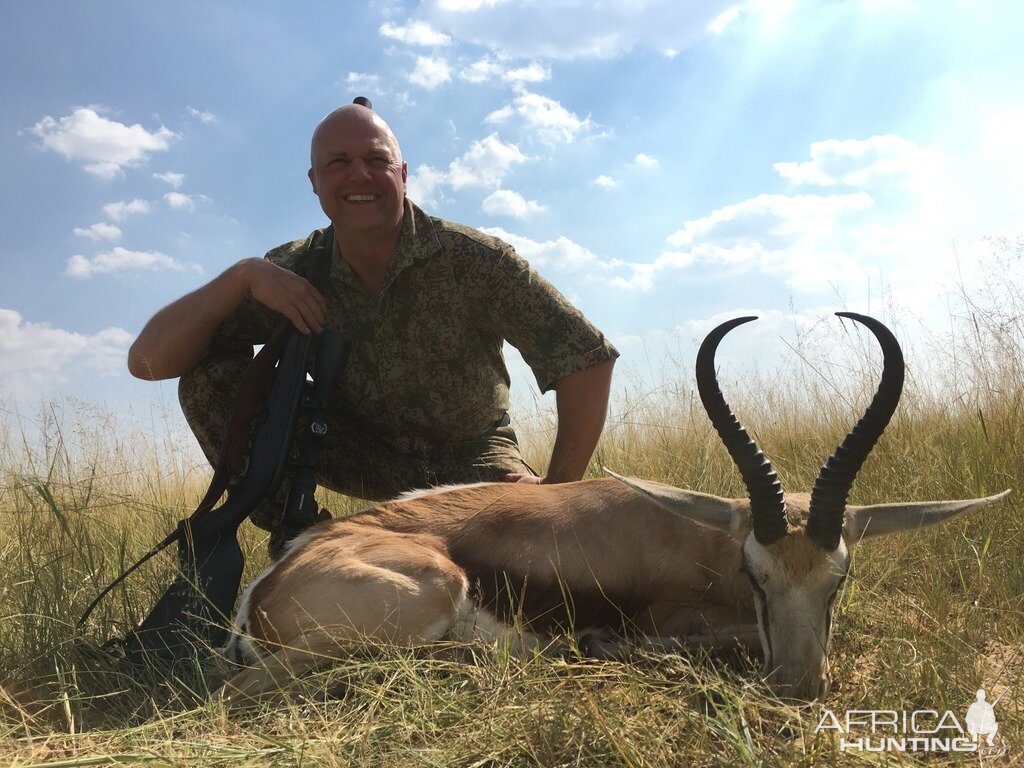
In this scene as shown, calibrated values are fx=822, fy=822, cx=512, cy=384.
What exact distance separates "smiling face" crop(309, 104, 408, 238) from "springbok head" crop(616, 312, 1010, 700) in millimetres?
2561

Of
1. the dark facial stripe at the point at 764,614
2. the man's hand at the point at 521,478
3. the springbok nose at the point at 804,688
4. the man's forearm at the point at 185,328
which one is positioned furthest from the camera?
the man's hand at the point at 521,478

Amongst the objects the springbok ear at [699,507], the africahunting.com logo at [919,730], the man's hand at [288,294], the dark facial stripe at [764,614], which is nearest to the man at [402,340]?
the man's hand at [288,294]

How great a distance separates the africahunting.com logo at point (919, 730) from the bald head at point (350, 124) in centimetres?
397

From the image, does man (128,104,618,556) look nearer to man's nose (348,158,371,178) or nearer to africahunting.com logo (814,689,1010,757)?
man's nose (348,158,371,178)

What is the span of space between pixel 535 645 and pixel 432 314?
2.29 meters

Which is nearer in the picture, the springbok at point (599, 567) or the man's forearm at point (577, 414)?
the springbok at point (599, 567)

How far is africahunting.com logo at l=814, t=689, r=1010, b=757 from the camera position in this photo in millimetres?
2258

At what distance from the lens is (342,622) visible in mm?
3018

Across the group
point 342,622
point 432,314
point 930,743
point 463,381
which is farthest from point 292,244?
point 930,743

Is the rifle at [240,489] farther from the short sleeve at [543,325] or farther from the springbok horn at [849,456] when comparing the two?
the springbok horn at [849,456]

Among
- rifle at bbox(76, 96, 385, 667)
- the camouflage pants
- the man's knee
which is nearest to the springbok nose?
rifle at bbox(76, 96, 385, 667)

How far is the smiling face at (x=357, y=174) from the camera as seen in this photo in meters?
4.84

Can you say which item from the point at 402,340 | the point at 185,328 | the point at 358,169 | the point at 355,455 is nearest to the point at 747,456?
the point at 402,340

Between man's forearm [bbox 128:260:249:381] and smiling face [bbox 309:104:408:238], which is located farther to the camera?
smiling face [bbox 309:104:408:238]
